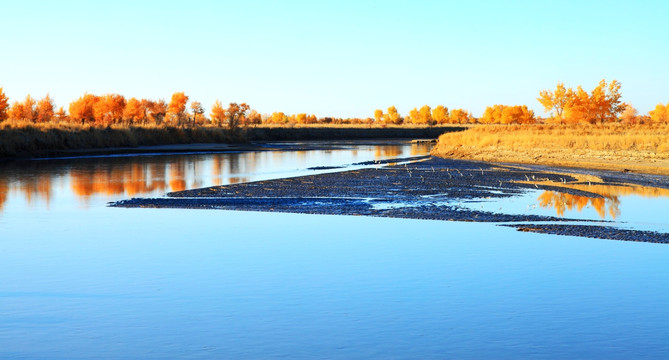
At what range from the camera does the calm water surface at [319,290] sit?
291 inches

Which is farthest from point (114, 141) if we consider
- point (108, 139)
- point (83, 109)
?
point (83, 109)

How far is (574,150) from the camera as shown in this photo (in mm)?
37719

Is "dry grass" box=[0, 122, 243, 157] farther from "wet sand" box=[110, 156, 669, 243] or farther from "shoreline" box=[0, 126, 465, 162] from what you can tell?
"wet sand" box=[110, 156, 669, 243]

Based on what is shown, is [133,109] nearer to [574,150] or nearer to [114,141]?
[114,141]

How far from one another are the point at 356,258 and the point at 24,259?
17.2 feet

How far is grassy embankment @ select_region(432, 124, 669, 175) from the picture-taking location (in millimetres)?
32000

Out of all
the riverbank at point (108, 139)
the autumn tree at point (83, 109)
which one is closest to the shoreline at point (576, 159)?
the riverbank at point (108, 139)

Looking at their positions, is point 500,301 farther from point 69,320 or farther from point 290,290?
point 69,320

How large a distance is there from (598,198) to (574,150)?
60.3ft

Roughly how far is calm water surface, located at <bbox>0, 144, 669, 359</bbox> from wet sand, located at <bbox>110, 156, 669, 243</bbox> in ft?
3.32

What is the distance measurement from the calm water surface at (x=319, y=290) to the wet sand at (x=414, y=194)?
1011 millimetres

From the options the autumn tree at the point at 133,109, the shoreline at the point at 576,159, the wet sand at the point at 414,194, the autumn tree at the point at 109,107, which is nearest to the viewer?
the wet sand at the point at 414,194

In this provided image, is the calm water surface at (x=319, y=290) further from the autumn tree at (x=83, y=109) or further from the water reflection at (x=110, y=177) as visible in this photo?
the autumn tree at (x=83, y=109)

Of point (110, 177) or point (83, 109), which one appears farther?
point (83, 109)
